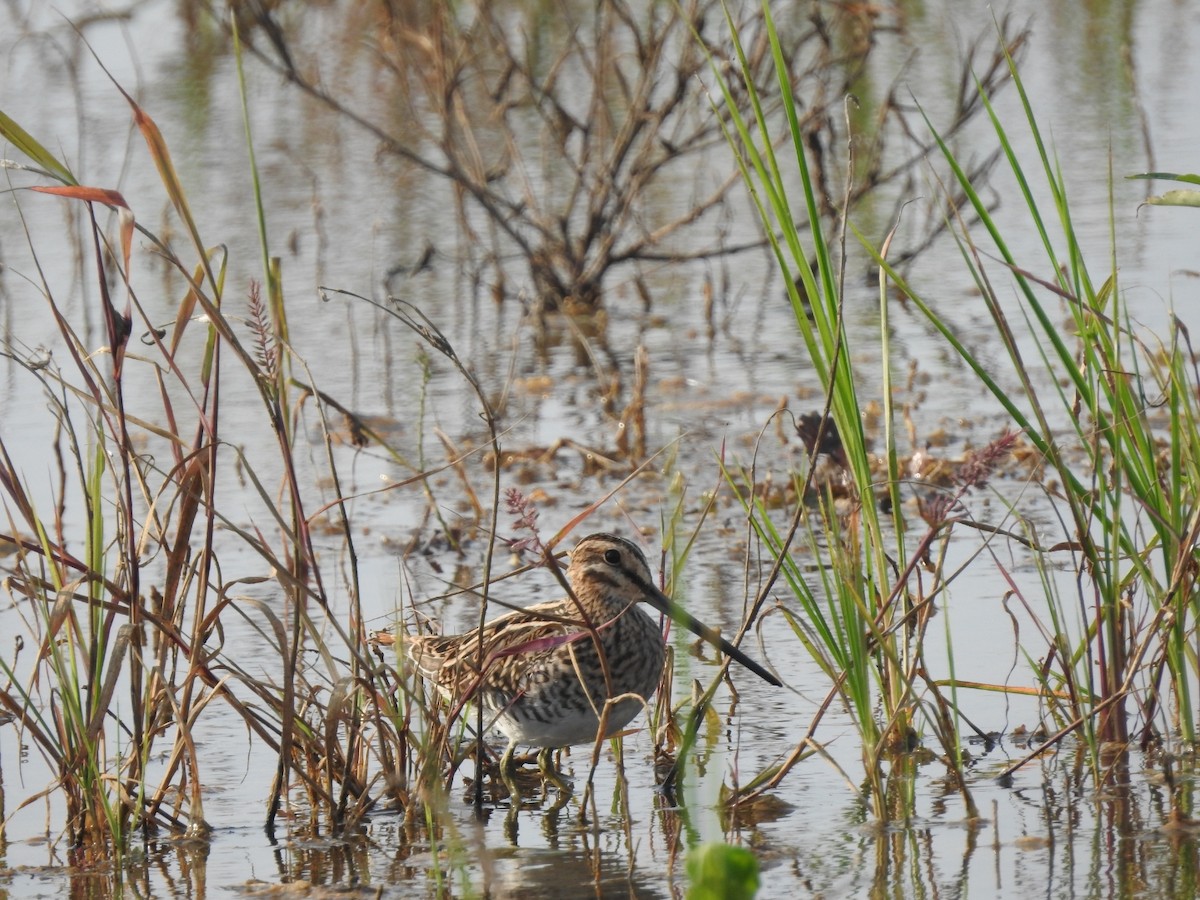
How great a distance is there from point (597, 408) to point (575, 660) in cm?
361

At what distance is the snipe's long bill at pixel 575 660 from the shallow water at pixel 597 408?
0.16 meters

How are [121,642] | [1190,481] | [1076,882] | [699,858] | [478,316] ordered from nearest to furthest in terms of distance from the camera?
1. [699,858]
2. [1076,882]
3. [121,642]
4. [1190,481]
5. [478,316]

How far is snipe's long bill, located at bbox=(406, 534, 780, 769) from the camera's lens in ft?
13.9

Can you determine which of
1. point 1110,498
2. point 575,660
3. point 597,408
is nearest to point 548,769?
point 575,660

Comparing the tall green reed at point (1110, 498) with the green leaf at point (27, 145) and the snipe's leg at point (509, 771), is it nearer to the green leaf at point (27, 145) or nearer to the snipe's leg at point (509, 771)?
the snipe's leg at point (509, 771)

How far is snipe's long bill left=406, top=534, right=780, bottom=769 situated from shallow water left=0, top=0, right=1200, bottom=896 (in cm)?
16

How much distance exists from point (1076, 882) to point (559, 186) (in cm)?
831

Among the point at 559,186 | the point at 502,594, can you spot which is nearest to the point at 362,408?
the point at 502,594

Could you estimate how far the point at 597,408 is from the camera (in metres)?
7.73

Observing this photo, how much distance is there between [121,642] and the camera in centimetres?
369

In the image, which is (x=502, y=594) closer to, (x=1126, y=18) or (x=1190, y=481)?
(x=1190, y=481)

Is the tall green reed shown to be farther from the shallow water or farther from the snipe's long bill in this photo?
the snipe's long bill

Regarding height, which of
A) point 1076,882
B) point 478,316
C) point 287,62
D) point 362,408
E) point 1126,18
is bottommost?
point 1076,882

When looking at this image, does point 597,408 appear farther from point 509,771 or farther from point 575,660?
point 575,660
